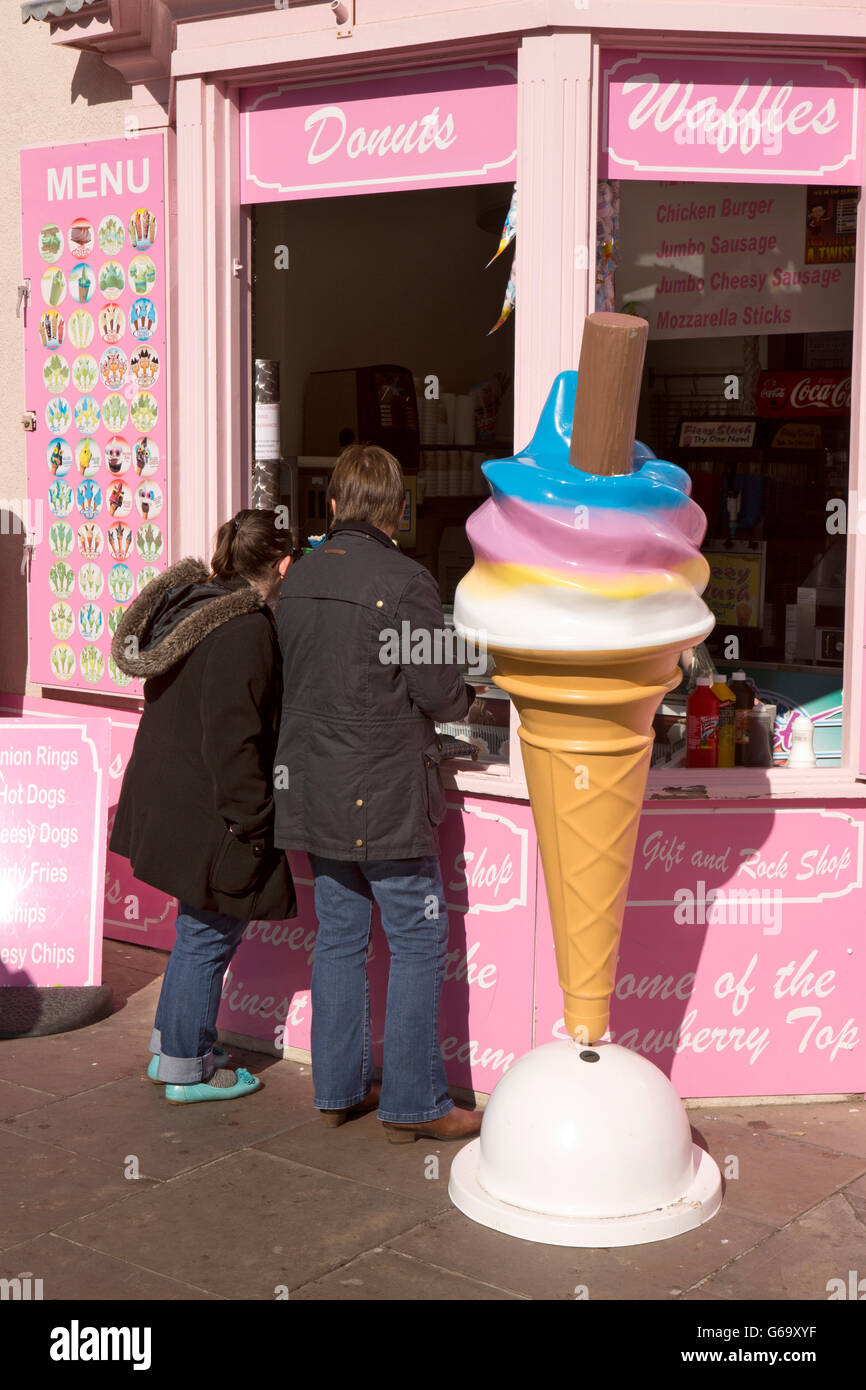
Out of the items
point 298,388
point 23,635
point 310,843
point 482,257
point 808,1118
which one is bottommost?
point 808,1118

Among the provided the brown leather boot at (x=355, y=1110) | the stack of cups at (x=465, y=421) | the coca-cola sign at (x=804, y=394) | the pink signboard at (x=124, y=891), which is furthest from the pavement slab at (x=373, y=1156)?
the stack of cups at (x=465, y=421)

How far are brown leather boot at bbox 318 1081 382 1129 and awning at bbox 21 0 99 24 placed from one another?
411 cm

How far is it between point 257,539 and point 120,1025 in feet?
6.54

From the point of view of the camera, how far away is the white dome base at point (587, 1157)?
3.77 m

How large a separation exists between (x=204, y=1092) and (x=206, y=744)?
1.14 meters

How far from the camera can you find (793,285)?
5281 mm

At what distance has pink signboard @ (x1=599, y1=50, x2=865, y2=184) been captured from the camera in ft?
14.7

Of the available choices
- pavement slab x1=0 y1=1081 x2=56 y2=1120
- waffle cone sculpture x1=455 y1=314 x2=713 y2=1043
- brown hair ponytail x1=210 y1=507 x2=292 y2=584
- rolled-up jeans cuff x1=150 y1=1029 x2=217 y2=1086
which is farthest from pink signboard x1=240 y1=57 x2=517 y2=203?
pavement slab x1=0 y1=1081 x2=56 y2=1120

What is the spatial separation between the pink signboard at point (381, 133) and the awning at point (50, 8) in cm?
117

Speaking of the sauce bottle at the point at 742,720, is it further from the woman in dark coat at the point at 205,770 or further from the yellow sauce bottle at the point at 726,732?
the woman in dark coat at the point at 205,770

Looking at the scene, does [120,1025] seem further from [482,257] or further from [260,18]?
[482,257]

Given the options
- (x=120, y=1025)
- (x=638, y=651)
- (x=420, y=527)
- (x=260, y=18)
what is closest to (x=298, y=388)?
(x=420, y=527)

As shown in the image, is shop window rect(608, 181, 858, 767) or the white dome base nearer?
the white dome base

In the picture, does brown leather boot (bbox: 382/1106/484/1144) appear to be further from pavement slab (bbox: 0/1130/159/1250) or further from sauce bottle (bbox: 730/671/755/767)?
sauce bottle (bbox: 730/671/755/767)
